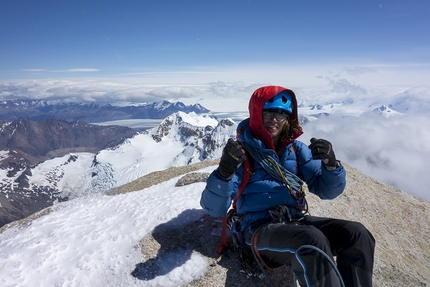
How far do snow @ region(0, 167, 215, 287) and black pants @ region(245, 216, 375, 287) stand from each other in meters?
2.30

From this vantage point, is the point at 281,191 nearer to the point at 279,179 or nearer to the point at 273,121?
the point at 279,179

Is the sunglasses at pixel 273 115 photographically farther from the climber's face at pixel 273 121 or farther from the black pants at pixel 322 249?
the black pants at pixel 322 249

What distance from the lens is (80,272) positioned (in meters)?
6.51

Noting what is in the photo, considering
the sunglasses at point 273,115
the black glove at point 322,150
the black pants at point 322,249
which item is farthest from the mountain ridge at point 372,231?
the sunglasses at point 273,115

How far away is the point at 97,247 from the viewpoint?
745cm

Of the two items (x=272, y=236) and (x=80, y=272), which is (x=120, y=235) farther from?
(x=272, y=236)

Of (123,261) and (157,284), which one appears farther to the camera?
(123,261)

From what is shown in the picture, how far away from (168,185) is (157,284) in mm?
6781

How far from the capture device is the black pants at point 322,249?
4.18 metres

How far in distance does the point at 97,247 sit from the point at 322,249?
20.1 ft

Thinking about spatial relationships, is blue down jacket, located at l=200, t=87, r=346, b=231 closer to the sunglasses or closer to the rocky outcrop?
the sunglasses

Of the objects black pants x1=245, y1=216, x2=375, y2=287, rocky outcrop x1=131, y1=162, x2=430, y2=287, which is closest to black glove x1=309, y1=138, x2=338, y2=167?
black pants x1=245, y1=216, x2=375, y2=287

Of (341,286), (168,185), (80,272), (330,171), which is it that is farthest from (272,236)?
(168,185)

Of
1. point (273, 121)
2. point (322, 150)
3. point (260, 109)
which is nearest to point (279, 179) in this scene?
point (322, 150)
